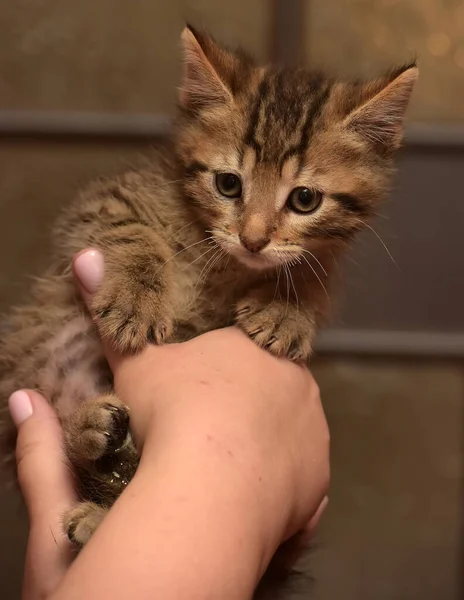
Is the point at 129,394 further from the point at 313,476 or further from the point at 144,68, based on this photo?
the point at 144,68

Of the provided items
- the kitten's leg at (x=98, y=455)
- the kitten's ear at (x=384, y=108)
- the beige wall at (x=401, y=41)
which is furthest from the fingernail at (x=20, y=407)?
the beige wall at (x=401, y=41)

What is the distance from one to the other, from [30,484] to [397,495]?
117 cm

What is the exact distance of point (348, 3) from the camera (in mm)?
1523

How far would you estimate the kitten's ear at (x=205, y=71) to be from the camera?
3.24 feet

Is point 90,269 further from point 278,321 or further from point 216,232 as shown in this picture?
point 278,321

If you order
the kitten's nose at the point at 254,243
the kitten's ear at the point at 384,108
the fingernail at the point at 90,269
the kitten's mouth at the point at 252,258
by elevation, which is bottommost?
the fingernail at the point at 90,269

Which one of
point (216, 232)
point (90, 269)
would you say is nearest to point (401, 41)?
point (216, 232)

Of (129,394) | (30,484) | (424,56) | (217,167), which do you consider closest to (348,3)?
(424,56)

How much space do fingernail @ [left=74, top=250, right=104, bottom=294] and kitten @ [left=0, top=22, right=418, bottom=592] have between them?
0.05ft

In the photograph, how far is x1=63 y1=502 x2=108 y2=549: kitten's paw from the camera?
0.82 metres

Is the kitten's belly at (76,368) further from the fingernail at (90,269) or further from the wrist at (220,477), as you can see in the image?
the wrist at (220,477)

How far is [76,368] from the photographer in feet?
3.35

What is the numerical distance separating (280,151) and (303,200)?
8 cm

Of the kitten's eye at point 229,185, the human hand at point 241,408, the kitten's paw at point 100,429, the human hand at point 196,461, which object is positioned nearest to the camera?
the human hand at point 196,461
